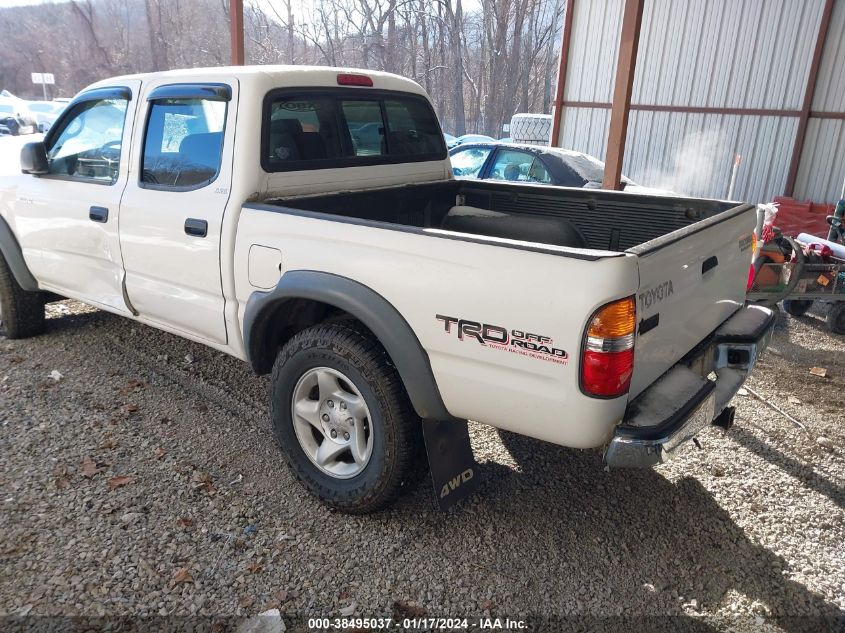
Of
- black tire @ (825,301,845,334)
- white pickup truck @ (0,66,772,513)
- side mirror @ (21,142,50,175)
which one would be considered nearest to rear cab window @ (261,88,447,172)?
white pickup truck @ (0,66,772,513)

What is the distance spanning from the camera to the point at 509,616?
254 cm

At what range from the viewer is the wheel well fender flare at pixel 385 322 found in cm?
259

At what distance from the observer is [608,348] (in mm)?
2211

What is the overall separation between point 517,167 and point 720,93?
27.4 ft

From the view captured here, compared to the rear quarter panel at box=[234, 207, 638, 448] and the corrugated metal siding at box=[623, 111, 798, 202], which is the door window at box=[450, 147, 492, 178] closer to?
the rear quarter panel at box=[234, 207, 638, 448]

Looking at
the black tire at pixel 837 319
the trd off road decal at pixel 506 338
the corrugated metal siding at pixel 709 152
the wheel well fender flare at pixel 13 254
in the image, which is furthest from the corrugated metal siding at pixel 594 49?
the trd off road decal at pixel 506 338

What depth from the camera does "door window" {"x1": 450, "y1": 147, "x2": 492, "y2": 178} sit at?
8445mm

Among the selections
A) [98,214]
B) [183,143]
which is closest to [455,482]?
[183,143]

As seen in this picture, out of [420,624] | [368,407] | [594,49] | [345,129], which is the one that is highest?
[594,49]

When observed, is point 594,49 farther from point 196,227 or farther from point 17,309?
point 196,227

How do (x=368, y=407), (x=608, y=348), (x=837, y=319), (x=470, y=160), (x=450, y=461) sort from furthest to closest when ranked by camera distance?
(x=470, y=160) < (x=837, y=319) < (x=450, y=461) < (x=368, y=407) < (x=608, y=348)

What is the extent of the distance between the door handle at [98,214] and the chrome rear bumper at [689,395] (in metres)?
3.15

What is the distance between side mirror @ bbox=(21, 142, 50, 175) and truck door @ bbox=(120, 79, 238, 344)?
94 cm

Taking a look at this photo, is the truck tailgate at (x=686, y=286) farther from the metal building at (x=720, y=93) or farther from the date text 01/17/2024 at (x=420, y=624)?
the metal building at (x=720, y=93)
